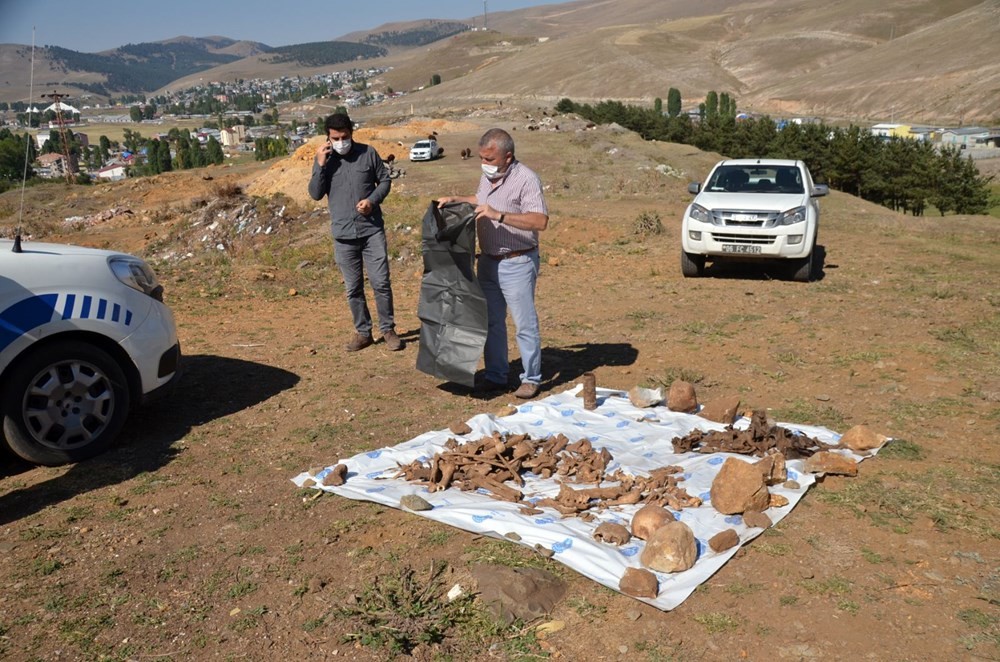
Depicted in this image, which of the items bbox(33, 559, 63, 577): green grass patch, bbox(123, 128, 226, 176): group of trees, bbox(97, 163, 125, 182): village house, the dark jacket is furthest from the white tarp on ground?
bbox(97, 163, 125, 182): village house

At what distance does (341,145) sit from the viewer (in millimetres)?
7258

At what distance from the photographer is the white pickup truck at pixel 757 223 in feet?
35.7

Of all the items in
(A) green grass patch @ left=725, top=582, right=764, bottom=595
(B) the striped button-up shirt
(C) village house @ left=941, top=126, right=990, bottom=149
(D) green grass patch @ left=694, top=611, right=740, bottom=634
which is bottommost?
(C) village house @ left=941, top=126, right=990, bottom=149

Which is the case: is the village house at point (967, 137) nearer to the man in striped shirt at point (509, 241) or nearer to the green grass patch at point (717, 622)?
the man in striped shirt at point (509, 241)

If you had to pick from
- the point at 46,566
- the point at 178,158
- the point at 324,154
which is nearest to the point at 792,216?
the point at 324,154

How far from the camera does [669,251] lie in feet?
44.7

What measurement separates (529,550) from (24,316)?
3.28m

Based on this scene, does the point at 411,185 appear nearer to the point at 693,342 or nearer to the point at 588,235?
the point at 588,235

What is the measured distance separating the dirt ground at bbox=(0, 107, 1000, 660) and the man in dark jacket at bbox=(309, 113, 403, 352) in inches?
34.1

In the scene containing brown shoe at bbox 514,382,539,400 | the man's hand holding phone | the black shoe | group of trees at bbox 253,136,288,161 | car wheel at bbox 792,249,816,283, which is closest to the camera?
brown shoe at bbox 514,382,539,400

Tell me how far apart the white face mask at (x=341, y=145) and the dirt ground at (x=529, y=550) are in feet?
6.33

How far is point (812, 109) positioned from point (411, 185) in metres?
99.7

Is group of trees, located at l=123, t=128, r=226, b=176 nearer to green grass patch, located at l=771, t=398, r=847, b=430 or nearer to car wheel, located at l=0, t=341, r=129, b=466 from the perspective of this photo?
car wheel, located at l=0, t=341, r=129, b=466

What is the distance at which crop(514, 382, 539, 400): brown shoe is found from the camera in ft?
21.1
